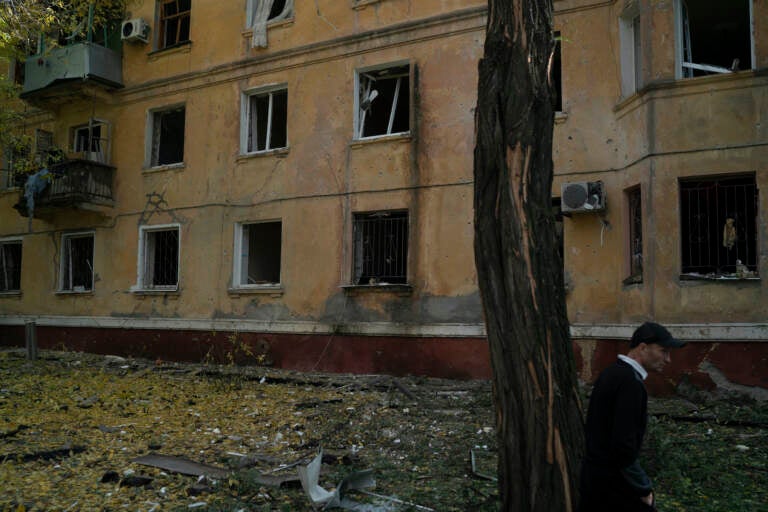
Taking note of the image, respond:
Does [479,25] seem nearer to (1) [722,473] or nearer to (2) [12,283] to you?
(1) [722,473]

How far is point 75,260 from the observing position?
59.2ft

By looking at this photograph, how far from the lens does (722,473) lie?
614cm

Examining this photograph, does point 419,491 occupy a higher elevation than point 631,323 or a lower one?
lower

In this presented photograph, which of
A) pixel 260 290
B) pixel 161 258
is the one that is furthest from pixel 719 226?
pixel 161 258

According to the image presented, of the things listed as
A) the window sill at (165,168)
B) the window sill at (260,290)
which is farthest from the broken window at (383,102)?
the window sill at (165,168)

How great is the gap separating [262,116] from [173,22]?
406 centimetres

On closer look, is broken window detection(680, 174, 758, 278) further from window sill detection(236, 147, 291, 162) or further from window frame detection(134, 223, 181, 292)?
window frame detection(134, 223, 181, 292)

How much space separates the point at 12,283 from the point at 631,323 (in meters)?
17.5

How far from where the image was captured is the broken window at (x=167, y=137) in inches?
659

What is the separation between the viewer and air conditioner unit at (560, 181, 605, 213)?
418 inches

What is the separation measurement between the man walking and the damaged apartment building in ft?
21.8

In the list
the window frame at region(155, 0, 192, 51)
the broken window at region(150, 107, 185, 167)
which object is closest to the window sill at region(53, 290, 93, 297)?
the broken window at region(150, 107, 185, 167)

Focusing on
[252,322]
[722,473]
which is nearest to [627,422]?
[722,473]

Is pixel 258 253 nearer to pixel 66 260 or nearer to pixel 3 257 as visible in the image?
pixel 66 260
